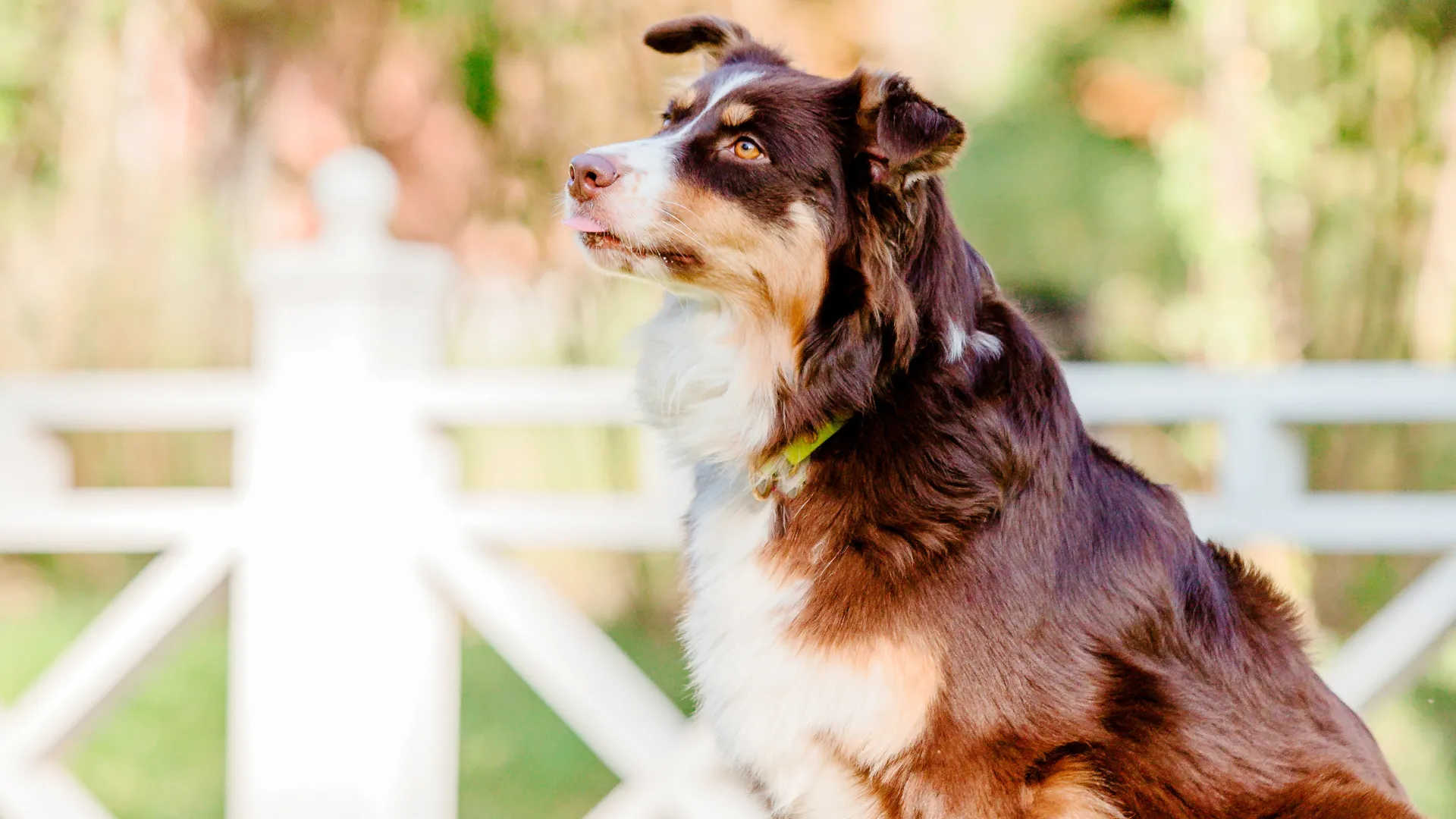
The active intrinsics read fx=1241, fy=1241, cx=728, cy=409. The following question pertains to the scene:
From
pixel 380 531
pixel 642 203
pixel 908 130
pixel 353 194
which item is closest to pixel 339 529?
pixel 380 531

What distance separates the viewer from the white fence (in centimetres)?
274

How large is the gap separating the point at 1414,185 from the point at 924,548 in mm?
5110

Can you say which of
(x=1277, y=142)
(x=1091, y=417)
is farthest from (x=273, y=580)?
(x=1277, y=142)

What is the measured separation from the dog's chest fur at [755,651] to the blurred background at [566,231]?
2585 millimetres

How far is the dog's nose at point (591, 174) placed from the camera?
6.70 feet

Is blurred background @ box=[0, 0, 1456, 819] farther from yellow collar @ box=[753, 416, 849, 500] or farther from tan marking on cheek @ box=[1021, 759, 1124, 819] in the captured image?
tan marking on cheek @ box=[1021, 759, 1124, 819]

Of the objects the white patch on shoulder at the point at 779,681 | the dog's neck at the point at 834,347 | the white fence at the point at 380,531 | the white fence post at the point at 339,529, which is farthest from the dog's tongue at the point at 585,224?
the white fence post at the point at 339,529

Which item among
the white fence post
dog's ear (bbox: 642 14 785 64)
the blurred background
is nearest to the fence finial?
the white fence post

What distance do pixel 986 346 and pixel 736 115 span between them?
0.58 meters

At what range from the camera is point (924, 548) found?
1.93 meters

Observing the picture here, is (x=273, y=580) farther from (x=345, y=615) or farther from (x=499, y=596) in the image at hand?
(x=499, y=596)

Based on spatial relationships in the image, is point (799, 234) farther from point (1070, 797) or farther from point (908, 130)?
point (1070, 797)

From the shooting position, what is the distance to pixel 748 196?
6.87 ft

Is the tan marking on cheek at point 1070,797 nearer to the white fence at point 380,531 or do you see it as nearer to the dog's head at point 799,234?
the dog's head at point 799,234
